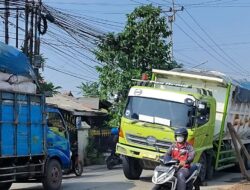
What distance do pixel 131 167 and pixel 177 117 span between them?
6.97 ft

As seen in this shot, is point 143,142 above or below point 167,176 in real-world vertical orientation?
below

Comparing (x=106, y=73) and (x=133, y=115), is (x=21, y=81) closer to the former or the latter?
(x=133, y=115)

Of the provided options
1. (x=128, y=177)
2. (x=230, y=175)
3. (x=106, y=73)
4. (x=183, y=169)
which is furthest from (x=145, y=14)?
(x=183, y=169)

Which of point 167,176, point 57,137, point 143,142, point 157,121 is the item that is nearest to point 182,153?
point 167,176

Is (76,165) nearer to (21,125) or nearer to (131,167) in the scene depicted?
(131,167)

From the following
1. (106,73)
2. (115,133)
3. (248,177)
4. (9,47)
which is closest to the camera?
(9,47)

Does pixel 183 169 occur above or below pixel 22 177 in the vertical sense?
above

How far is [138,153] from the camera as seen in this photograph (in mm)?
13219

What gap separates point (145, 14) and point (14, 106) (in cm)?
1563

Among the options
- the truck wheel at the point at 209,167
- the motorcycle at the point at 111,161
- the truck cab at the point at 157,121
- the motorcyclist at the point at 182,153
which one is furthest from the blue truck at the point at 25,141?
the motorcycle at the point at 111,161

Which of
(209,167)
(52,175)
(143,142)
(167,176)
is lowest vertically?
(209,167)

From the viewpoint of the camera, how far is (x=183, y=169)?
8.62 m

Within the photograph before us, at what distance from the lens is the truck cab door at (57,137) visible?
11.9 m

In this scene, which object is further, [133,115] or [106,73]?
[106,73]
